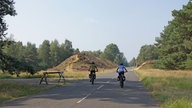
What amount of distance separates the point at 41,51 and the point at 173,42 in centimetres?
10261

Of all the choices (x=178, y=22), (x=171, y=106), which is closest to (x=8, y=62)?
(x=171, y=106)

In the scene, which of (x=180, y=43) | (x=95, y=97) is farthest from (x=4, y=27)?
(x=180, y=43)

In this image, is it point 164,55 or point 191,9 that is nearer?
point 191,9

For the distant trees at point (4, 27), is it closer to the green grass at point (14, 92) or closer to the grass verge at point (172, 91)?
the green grass at point (14, 92)

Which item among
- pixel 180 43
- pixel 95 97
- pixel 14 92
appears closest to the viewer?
pixel 95 97

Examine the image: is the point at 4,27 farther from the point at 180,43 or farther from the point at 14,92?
the point at 180,43

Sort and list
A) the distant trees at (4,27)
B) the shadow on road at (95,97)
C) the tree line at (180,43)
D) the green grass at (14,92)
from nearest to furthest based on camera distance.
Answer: the shadow on road at (95,97) < the green grass at (14,92) < the distant trees at (4,27) < the tree line at (180,43)

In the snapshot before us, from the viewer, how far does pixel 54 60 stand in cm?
16725

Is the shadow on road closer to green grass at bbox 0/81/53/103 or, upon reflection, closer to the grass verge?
the grass verge

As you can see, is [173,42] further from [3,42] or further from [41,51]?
[41,51]

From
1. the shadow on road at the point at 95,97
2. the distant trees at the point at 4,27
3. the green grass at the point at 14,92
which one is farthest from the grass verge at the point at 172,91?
the distant trees at the point at 4,27

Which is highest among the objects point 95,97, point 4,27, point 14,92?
point 4,27

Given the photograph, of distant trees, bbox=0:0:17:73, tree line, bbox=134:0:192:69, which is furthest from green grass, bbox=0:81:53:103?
tree line, bbox=134:0:192:69

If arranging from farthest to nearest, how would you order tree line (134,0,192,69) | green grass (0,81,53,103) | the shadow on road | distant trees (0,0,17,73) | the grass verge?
tree line (134,0,192,69) → distant trees (0,0,17,73) → green grass (0,81,53,103) → the shadow on road → the grass verge
